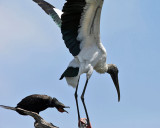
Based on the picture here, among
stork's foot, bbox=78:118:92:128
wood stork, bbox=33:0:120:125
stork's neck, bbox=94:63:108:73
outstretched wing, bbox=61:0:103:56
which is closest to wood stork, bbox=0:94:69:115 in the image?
stork's foot, bbox=78:118:92:128

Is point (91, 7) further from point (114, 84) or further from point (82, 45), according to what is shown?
point (114, 84)

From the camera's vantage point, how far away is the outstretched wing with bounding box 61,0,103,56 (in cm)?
1226

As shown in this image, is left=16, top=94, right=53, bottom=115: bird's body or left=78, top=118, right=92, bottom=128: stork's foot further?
left=78, top=118, right=92, bottom=128: stork's foot

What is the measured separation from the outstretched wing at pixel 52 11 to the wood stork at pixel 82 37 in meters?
1.71

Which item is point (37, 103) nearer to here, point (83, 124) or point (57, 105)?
point (57, 105)

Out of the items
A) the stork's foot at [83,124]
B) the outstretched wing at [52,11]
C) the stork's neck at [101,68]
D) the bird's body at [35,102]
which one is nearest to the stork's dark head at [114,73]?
the stork's neck at [101,68]

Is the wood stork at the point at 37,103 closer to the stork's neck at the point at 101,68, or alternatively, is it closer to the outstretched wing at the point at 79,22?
the outstretched wing at the point at 79,22

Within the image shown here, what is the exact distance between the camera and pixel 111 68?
14.1 metres

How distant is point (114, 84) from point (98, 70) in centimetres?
141

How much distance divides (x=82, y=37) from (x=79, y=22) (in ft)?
1.39

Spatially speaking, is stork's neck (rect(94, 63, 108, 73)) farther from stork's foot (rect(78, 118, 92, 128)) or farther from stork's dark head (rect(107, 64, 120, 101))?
stork's foot (rect(78, 118, 92, 128))

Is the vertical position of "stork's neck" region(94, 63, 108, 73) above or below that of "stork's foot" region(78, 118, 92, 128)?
above

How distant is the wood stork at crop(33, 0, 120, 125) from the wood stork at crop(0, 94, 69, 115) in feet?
3.28

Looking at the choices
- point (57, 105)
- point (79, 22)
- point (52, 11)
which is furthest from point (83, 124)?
point (52, 11)
